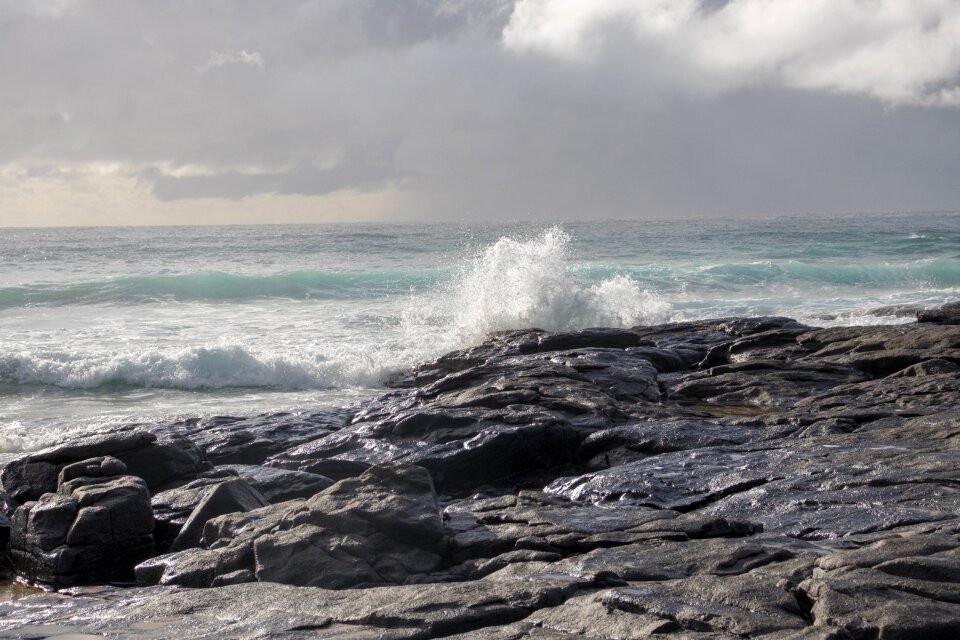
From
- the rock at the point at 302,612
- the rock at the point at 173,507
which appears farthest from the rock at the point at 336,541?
the rock at the point at 173,507

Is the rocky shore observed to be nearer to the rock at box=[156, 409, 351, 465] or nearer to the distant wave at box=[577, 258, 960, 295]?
the rock at box=[156, 409, 351, 465]

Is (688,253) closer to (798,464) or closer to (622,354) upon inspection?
(622,354)

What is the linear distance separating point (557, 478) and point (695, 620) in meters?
3.67

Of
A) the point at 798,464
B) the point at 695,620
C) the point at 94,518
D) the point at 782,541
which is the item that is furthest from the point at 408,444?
the point at 695,620

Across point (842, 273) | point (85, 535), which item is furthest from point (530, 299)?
point (842, 273)

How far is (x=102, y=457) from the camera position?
751cm

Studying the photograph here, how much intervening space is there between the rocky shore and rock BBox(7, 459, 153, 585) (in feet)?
0.05

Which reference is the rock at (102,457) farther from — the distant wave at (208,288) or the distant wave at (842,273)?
the distant wave at (842,273)

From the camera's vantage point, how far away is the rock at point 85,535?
20.3 ft

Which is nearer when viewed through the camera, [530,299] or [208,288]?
[530,299]

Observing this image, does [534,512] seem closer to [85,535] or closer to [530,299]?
[85,535]

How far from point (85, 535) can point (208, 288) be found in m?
22.4

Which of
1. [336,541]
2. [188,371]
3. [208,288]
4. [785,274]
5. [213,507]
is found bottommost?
[188,371]

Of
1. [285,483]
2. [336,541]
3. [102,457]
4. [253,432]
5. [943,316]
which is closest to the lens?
[336,541]
